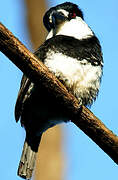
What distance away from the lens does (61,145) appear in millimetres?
4094

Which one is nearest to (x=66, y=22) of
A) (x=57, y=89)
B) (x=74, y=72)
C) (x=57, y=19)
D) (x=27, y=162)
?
(x=57, y=19)

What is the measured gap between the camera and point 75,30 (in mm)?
3922

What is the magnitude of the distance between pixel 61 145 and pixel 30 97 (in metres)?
0.79

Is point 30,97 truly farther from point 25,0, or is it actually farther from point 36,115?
point 25,0

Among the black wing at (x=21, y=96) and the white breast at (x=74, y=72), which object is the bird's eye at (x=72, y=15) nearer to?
the white breast at (x=74, y=72)

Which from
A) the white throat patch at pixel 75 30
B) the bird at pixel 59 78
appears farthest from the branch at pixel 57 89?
the white throat patch at pixel 75 30

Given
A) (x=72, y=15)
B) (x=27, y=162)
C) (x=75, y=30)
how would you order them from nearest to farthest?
(x=27, y=162) < (x=75, y=30) < (x=72, y=15)

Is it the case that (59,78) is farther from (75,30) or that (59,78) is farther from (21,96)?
(75,30)

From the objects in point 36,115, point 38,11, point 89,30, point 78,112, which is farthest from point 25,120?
point 38,11

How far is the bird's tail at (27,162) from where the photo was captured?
3672 millimetres

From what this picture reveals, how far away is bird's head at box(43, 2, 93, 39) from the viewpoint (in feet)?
12.8

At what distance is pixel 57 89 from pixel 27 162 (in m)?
1.06

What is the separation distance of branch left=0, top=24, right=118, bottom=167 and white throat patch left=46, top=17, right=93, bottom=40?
934 millimetres

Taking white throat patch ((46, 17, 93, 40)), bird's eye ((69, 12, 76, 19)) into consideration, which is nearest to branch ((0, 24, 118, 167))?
white throat patch ((46, 17, 93, 40))
